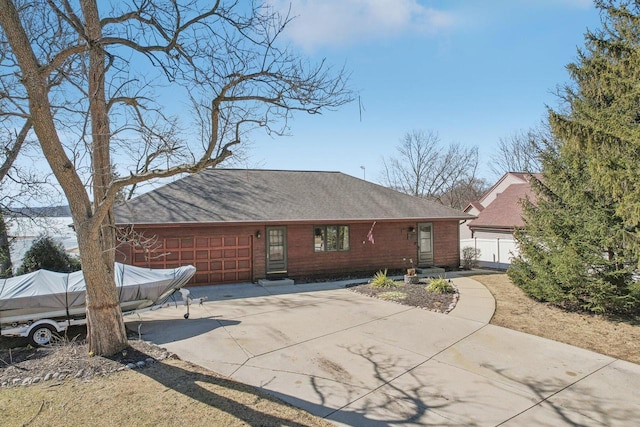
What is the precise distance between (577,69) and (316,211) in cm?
931

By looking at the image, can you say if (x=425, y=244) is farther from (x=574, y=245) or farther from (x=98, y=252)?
(x=98, y=252)

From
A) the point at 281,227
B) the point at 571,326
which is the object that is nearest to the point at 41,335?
the point at 281,227

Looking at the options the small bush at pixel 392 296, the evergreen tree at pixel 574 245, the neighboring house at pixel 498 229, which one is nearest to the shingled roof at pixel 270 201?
the neighboring house at pixel 498 229

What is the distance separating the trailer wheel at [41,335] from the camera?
23.1ft

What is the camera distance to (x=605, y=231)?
8.52 meters

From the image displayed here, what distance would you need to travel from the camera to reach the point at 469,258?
1781 centimetres

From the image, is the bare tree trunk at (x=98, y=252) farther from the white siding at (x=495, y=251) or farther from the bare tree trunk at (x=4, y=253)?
the white siding at (x=495, y=251)

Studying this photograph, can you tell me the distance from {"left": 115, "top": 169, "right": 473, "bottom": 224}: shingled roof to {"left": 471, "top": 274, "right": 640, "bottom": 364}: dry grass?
21.6ft

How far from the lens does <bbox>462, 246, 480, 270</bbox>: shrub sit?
17469 mm

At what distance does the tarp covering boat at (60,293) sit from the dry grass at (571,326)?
25.6 ft

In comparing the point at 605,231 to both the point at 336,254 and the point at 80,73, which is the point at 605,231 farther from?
the point at 80,73

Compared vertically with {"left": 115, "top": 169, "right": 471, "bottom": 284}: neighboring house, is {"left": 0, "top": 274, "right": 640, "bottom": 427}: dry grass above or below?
below

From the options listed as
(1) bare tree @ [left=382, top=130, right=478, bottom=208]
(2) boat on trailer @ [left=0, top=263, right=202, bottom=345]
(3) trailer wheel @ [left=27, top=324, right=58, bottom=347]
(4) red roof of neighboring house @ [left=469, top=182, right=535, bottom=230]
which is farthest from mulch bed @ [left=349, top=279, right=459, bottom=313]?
(1) bare tree @ [left=382, top=130, right=478, bottom=208]

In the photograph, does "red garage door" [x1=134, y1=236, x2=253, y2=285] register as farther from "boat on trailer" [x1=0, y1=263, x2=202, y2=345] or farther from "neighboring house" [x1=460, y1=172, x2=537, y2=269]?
"neighboring house" [x1=460, y1=172, x2=537, y2=269]
